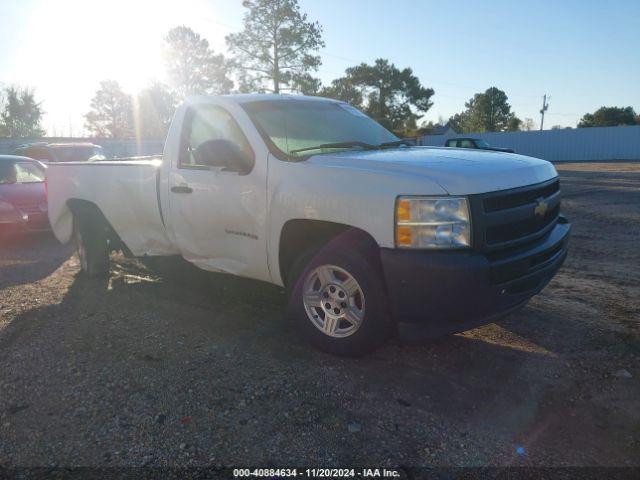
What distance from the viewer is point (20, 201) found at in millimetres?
8516

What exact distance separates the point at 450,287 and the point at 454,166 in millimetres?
826

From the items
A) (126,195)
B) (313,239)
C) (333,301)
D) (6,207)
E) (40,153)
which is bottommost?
(333,301)

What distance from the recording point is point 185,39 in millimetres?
49688

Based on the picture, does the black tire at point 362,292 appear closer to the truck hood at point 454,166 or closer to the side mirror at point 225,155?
the truck hood at point 454,166

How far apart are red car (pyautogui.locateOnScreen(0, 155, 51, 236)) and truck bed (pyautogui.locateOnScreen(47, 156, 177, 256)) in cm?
267

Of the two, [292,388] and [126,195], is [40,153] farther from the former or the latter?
[292,388]

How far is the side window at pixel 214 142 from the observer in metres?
3.94

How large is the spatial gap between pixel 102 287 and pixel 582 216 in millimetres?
8669

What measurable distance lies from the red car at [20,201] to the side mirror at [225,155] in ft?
19.0

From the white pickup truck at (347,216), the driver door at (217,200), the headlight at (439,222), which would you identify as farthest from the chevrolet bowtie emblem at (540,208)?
the driver door at (217,200)

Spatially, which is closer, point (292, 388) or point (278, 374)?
point (292, 388)

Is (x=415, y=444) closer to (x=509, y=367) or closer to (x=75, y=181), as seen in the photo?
(x=509, y=367)

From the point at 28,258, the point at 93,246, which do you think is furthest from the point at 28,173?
the point at 93,246

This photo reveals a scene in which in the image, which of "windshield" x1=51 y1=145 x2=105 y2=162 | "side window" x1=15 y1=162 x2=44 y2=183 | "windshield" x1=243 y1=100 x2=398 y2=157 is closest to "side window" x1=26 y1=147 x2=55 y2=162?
"windshield" x1=51 y1=145 x2=105 y2=162
